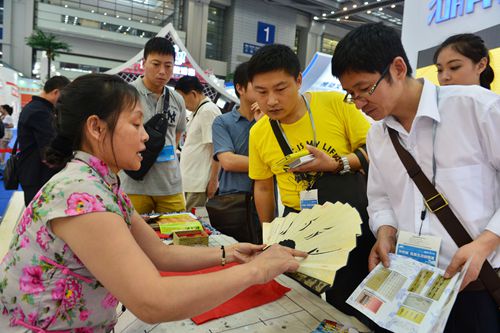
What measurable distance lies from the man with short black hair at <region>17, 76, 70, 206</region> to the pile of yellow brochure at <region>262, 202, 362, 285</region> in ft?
7.73

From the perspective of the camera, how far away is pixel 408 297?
2.96 feet

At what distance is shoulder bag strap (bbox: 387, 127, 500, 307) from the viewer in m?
1.00

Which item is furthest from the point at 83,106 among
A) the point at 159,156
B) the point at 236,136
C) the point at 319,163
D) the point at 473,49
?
the point at 473,49

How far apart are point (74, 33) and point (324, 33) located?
45.5 feet

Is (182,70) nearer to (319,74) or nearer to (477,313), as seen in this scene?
(319,74)

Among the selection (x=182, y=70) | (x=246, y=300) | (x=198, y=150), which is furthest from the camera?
(x=182, y=70)

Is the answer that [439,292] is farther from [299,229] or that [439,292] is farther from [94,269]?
[94,269]

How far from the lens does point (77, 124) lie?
37.0 inches

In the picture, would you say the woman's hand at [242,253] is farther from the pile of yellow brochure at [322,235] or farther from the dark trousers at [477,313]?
the dark trousers at [477,313]

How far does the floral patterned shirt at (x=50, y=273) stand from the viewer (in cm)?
84

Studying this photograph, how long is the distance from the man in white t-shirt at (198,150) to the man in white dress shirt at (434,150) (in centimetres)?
198

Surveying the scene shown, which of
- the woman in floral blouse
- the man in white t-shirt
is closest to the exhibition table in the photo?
the woman in floral blouse

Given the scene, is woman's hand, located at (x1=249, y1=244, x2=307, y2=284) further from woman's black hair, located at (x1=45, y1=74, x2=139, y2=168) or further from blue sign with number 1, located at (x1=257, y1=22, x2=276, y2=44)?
blue sign with number 1, located at (x1=257, y1=22, x2=276, y2=44)

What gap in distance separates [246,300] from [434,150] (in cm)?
72
